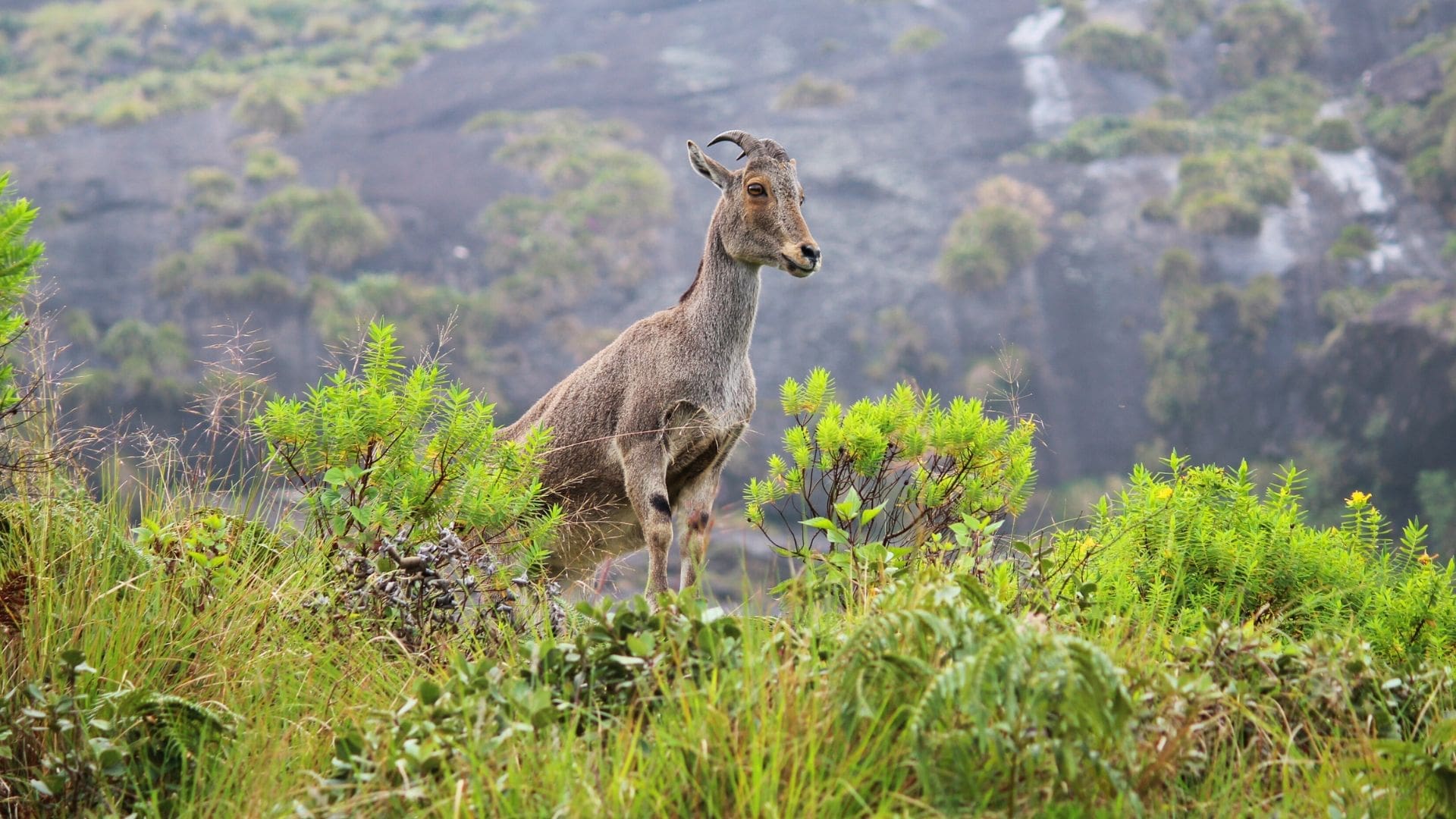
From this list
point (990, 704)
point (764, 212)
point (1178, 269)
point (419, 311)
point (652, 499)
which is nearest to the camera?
point (990, 704)

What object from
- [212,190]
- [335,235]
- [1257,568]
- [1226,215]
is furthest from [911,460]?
[212,190]

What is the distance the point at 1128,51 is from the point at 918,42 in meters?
8.51

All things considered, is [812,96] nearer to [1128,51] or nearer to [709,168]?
[1128,51]

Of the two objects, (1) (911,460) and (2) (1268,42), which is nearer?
(1) (911,460)

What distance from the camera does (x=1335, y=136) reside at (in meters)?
40.4

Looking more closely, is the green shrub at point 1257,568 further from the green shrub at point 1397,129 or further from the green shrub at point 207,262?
the green shrub at point 1397,129

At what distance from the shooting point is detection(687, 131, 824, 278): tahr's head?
5742 mm

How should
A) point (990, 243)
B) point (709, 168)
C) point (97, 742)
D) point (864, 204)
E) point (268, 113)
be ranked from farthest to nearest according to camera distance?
point (268, 113) → point (864, 204) → point (990, 243) → point (709, 168) → point (97, 742)

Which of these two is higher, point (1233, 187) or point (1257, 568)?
point (1257, 568)

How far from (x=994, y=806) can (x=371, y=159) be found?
4436 centimetres

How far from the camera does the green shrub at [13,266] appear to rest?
381 cm

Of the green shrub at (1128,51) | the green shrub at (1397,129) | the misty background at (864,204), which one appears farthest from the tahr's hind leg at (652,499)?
the green shrub at (1128,51)

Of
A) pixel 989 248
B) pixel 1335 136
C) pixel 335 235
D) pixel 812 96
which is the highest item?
pixel 812 96

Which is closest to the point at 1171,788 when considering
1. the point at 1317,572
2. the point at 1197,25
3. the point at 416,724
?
the point at 416,724
